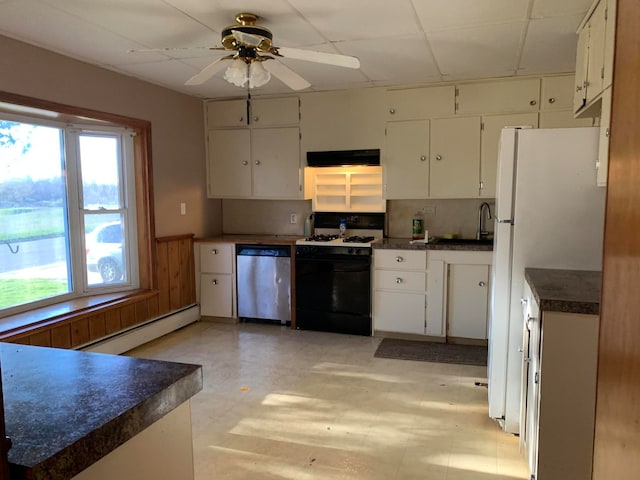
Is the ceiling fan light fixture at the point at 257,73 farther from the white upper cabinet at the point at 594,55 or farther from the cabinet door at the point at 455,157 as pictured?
the cabinet door at the point at 455,157

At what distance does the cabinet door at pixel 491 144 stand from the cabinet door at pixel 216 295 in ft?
8.67

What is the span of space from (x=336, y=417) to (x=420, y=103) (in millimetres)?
2882

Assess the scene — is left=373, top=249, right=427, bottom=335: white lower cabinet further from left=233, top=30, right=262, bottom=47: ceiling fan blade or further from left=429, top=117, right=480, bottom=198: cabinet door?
left=233, top=30, right=262, bottom=47: ceiling fan blade

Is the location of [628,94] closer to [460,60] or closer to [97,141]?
[460,60]

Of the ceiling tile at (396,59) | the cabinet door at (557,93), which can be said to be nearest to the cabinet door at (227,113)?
the ceiling tile at (396,59)

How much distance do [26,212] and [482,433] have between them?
343 centimetres

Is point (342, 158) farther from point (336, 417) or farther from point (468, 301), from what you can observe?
point (336, 417)

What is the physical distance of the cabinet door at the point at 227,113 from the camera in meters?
4.96

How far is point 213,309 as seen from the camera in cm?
500

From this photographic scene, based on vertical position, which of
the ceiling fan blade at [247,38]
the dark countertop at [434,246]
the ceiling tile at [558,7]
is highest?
the ceiling tile at [558,7]

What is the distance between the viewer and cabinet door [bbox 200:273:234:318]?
16.2 ft

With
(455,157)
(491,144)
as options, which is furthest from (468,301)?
(491,144)

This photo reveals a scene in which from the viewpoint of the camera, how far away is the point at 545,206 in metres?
2.40

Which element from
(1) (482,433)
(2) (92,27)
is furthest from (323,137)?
(1) (482,433)
